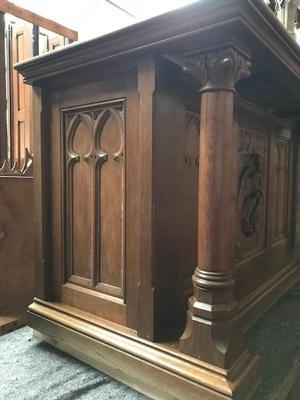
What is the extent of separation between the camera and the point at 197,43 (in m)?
0.77

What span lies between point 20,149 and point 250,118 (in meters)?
1.80

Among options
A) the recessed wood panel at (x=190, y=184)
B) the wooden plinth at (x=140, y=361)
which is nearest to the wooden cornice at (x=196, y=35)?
the recessed wood panel at (x=190, y=184)

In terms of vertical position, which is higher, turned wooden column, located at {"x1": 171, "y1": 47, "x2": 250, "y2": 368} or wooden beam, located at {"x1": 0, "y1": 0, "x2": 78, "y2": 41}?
wooden beam, located at {"x1": 0, "y1": 0, "x2": 78, "y2": 41}

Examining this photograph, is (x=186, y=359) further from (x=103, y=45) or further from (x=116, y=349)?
(x=103, y=45)

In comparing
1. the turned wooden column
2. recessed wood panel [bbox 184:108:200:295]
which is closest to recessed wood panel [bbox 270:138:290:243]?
recessed wood panel [bbox 184:108:200:295]

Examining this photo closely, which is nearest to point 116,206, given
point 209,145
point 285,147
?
point 209,145

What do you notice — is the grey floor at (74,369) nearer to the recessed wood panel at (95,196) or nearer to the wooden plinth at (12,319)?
the wooden plinth at (12,319)

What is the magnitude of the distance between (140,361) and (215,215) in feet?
1.47

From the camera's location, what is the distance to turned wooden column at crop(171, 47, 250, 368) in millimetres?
778

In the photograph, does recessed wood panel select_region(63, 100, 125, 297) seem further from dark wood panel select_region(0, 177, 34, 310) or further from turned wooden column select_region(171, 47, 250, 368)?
dark wood panel select_region(0, 177, 34, 310)

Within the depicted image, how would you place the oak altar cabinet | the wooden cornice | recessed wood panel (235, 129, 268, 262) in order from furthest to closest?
recessed wood panel (235, 129, 268, 262) < the oak altar cabinet < the wooden cornice

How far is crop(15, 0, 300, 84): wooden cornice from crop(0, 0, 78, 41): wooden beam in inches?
60.1

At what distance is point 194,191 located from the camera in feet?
3.50

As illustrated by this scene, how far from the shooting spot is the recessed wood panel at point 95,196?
1.01 m
